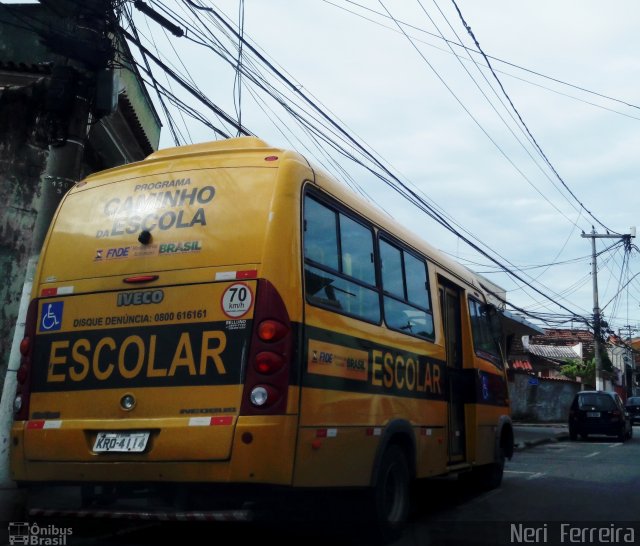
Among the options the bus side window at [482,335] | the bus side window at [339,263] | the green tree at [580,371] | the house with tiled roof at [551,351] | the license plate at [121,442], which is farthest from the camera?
the green tree at [580,371]

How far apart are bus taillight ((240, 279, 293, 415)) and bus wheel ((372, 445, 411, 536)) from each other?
59.8 inches

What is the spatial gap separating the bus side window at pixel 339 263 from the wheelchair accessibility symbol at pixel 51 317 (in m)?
1.96

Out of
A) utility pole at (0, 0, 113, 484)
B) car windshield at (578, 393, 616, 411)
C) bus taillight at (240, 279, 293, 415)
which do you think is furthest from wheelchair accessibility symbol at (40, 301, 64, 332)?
car windshield at (578, 393, 616, 411)

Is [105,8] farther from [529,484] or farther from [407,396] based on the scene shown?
[529,484]

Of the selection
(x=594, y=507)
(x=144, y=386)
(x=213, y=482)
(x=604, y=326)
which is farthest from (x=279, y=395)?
(x=604, y=326)

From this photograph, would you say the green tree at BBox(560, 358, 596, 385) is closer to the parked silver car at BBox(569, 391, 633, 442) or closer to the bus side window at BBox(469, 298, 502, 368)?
the parked silver car at BBox(569, 391, 633, 442)

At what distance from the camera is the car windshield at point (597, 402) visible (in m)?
22.0

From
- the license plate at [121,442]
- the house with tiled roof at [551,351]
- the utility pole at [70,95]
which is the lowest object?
the license plate at [121,442]

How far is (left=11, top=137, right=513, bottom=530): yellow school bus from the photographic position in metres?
4.77

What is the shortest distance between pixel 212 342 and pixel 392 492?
2.39 meters

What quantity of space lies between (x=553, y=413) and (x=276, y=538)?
29930mm

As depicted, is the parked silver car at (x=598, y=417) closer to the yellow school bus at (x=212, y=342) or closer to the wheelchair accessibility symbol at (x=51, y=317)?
the yellow school bus at (x=212, y=342)

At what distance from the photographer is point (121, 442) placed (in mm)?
4988

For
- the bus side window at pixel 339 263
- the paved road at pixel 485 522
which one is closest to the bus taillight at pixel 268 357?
the bus side window at pixel 339 263
